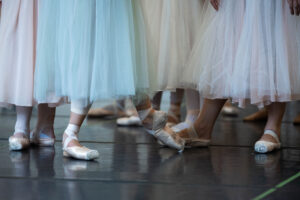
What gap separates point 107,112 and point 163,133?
65.7 inches

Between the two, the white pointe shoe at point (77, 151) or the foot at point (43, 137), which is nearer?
the white pointe shoe at point (77, 151)

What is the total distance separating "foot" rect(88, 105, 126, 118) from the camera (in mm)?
3928

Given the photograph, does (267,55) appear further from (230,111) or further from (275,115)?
(230,111)

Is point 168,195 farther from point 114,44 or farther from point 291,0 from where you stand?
point 291,0

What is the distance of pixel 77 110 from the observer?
6.99 feet

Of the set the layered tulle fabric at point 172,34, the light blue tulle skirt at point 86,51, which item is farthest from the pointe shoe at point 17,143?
the layered tulle fabric at point 172,34

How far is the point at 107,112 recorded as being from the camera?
398 cm

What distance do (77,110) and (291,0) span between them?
106 cm

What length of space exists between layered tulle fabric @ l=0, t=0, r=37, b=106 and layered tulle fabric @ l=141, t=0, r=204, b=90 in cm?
60

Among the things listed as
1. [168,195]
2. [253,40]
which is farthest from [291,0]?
[168,195]

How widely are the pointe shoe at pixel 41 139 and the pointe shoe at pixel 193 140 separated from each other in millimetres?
663

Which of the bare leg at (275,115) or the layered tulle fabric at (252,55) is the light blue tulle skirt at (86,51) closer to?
the layered tulle fabric at (252,55)

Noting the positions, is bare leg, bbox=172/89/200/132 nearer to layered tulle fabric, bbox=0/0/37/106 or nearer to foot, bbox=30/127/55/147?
foot, bbox=30/127/55/147

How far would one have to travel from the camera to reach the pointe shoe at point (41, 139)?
2465 millimetres
